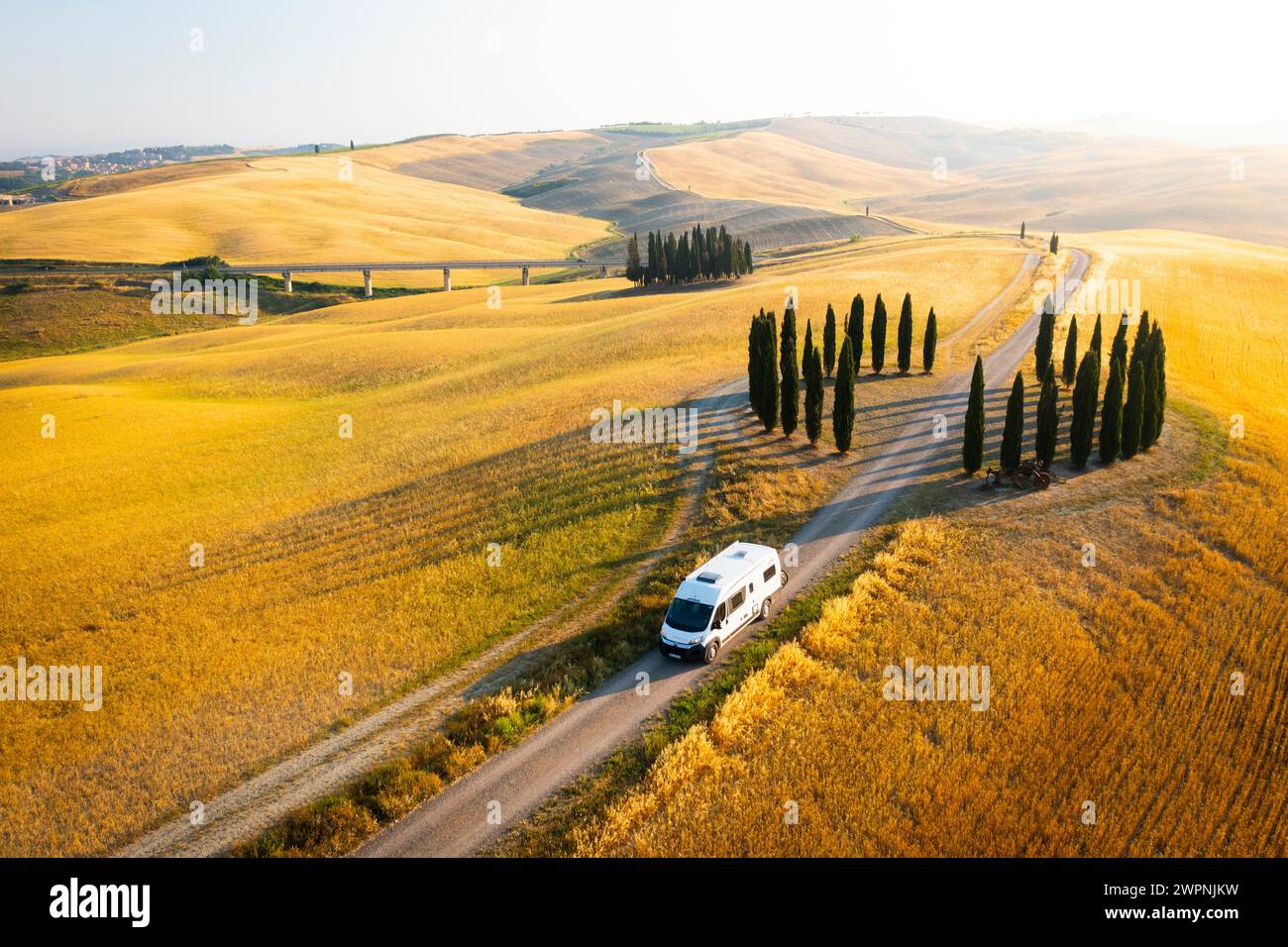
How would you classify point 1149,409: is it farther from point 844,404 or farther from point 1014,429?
point 844,404

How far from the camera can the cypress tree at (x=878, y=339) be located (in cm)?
5497

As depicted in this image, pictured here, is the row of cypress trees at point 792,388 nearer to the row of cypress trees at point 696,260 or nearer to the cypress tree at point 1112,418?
the cypress tree at point 1112,418

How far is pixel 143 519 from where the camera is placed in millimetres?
39938

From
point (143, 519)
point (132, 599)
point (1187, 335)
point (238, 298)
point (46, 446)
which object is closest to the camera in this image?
point (132, 599)

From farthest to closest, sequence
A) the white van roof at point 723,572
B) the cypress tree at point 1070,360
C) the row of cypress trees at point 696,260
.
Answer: the row of cypress trees at point 696,260
the cypress tree at point 1070,360
the white van roof at point 723,572

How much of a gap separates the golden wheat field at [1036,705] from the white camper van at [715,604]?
211 centimetres

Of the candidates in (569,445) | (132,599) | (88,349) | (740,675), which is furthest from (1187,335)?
(88,349)

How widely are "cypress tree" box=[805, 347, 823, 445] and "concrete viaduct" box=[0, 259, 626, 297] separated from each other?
11099 cm

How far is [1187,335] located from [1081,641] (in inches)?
2099

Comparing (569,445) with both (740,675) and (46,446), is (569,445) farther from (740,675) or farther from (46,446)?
(46,446)

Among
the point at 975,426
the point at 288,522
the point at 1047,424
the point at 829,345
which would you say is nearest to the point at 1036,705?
the point at 975,426

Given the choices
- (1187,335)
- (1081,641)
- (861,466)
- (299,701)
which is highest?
(1187,335)

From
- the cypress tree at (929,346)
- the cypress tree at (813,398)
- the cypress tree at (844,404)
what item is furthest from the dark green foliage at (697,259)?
the cypress tree at (844,404)

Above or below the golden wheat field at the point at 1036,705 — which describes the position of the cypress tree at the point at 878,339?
above
